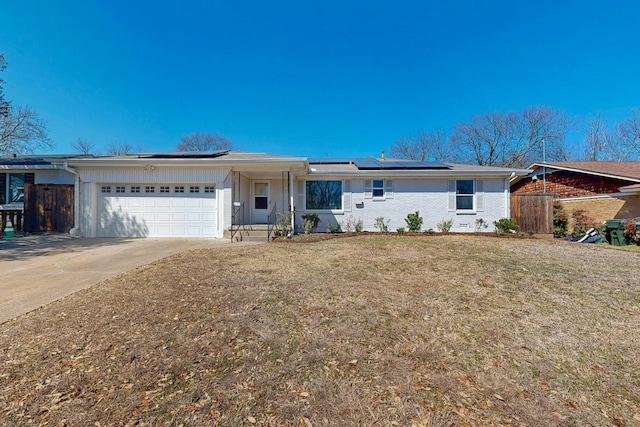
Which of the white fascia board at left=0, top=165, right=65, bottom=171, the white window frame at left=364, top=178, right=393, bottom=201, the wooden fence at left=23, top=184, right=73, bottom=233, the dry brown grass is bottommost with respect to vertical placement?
the dry brown grass

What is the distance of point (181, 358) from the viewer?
2.50m

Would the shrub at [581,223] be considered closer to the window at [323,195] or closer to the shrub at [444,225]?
the shrub at [444,225]

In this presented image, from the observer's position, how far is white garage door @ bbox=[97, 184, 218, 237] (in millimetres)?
10211

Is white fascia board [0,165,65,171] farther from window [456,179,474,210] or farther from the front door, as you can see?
window [456,179,474,210]

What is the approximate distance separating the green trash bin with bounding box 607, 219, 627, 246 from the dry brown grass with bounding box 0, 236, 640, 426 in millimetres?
7691

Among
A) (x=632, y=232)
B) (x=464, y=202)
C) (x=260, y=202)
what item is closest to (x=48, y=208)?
(x=260, y=202)

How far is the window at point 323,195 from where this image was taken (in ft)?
39.8

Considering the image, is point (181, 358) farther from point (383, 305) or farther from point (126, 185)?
point (126, 185)

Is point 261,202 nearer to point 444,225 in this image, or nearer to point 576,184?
point 444,225

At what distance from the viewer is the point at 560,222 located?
11.9m

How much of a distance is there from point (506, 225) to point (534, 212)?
1.43m

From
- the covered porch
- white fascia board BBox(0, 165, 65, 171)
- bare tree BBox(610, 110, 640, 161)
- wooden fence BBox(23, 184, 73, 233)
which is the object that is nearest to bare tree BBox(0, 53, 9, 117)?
white fascia board BBox(0, 165, 65, 171)

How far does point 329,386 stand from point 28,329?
3.38 metres

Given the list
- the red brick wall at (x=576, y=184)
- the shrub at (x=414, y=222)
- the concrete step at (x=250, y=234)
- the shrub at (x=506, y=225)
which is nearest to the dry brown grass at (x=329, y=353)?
the concrete step at (x=250, y=234)
